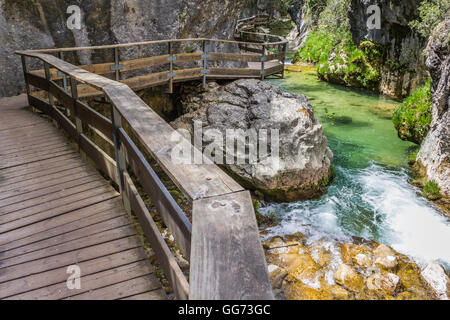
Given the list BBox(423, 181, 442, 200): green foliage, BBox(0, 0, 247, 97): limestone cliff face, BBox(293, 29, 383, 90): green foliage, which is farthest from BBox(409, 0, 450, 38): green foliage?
BBox(0, 0, 247, 97): limestone cliff face

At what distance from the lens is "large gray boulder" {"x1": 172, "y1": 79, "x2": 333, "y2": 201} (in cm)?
935

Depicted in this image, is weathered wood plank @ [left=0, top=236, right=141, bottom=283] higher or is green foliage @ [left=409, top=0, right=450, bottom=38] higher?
green foliage @ [left=409, top=0, right=450, bottom=38]

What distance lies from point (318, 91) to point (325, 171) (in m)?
11.5

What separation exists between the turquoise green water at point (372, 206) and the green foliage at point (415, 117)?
47 cm

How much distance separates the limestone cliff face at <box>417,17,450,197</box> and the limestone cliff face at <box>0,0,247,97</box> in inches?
301

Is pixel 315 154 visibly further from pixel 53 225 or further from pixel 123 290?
pixel 123 290

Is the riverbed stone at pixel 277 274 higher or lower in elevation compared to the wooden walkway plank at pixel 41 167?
lower

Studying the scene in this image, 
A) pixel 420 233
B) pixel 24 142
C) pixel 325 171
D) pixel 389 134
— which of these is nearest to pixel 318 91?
pixel 389 134

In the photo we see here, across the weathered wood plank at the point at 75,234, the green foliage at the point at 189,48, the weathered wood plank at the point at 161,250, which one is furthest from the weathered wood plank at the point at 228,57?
the weathered wood plank at the point at 75,234

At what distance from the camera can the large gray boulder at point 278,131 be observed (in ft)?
30.7

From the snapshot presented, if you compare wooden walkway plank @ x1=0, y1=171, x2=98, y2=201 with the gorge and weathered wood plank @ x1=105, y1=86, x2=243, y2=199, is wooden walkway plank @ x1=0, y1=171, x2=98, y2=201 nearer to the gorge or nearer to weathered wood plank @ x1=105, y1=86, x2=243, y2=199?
weathered wood plank @ x1=105, y1=86, x2=243, y2=199

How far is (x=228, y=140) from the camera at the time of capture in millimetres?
9875

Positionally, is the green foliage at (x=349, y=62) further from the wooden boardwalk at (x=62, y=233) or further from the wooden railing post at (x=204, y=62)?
the wooden boardwalk at (x=62, y=233)

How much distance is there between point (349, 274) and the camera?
6.86 metres
